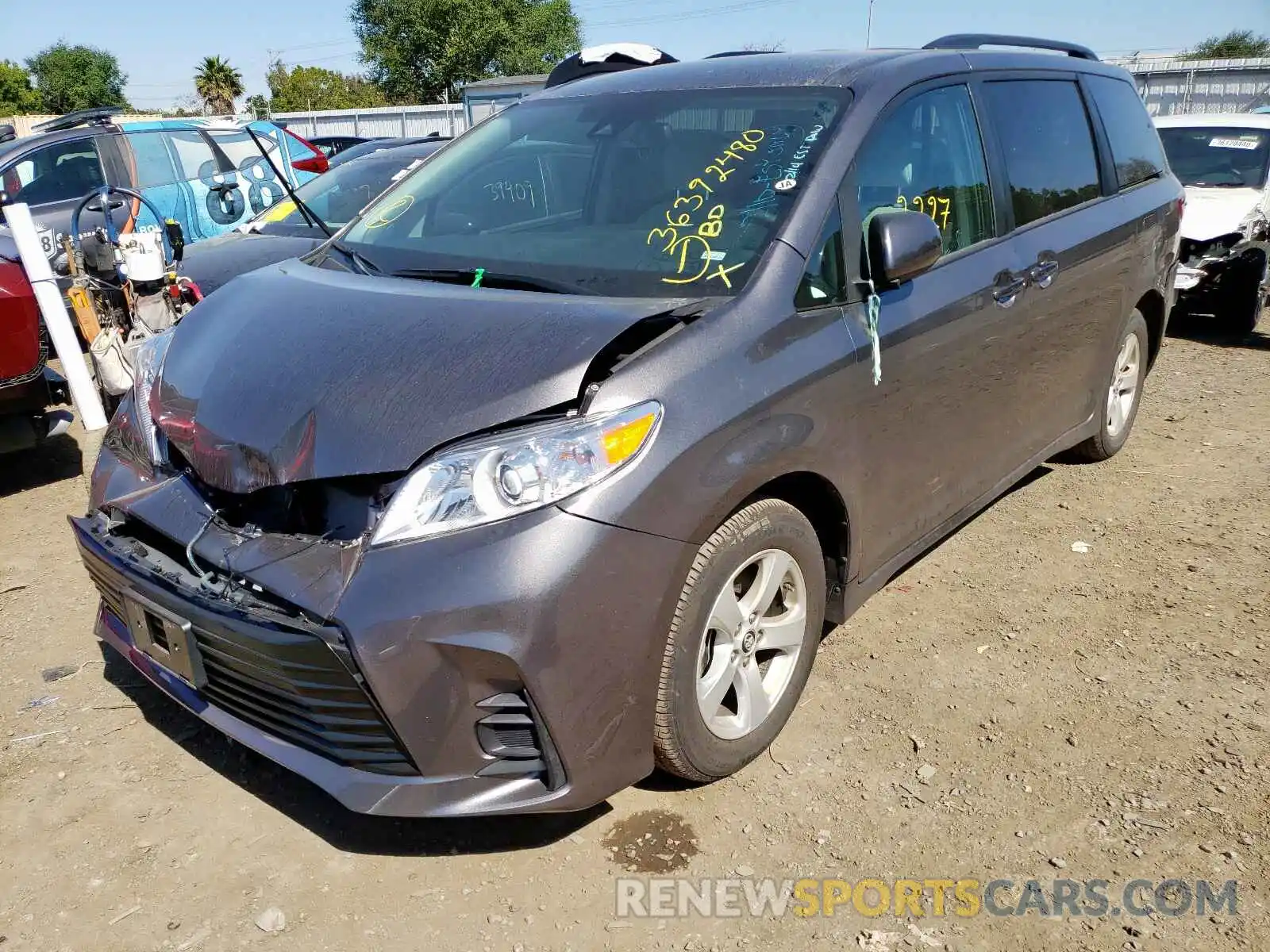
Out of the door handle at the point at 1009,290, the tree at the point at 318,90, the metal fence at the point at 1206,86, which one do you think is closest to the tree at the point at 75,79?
the tree at the point at 318,90

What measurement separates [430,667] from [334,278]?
147 centimetres

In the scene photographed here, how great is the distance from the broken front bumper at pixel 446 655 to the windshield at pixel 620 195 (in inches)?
36.1

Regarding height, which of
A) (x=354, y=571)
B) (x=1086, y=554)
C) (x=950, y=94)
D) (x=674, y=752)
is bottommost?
(x=1086, y=554)

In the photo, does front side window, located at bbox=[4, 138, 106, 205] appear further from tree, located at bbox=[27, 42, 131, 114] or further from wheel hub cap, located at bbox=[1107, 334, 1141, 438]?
tree, located at bbox=[27, 42, 131, 114]

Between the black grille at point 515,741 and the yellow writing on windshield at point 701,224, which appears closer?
the black grille at point 515,741

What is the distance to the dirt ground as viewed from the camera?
7.63ft

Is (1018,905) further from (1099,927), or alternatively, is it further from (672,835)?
(672,835)

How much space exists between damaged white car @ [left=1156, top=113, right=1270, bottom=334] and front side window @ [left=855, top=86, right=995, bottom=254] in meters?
4.76

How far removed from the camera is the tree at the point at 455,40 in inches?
1692

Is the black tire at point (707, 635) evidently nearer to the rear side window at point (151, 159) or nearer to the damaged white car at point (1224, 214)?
the damaged white car at point (1224, 214)

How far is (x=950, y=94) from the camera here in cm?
344

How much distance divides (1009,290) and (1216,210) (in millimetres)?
6036

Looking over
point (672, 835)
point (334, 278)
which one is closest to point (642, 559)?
point (672, 835)

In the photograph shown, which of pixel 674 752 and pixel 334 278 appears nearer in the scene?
pixel 674 752
